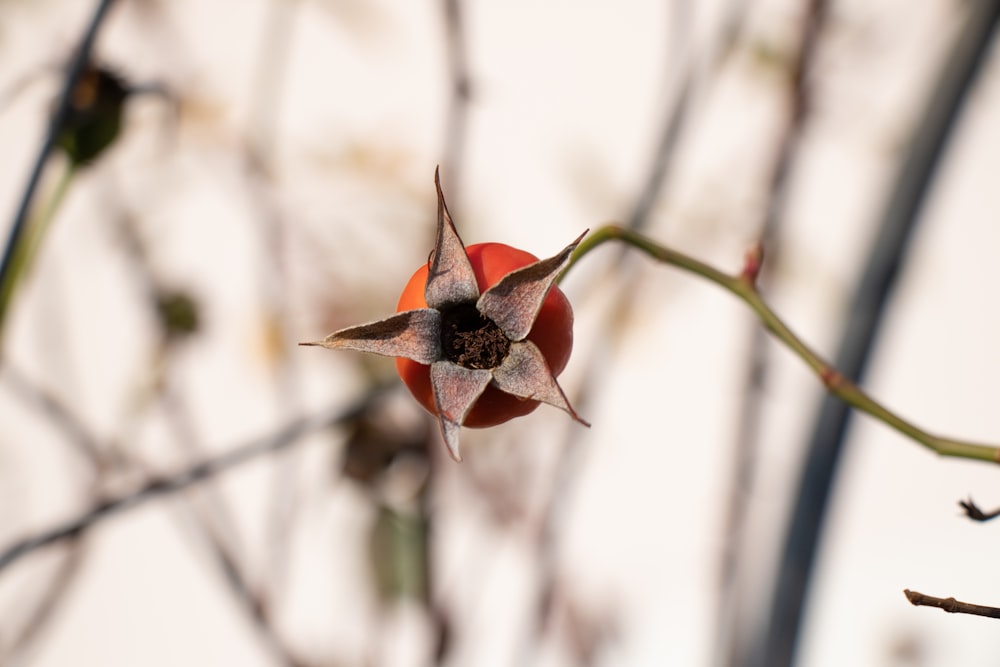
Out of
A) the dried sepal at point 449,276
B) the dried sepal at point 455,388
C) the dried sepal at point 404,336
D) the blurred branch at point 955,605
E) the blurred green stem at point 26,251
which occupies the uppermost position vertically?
the dried sepal at point 449,276

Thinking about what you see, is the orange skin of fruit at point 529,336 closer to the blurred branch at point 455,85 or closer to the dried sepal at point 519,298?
the dried sepal at point 519,298

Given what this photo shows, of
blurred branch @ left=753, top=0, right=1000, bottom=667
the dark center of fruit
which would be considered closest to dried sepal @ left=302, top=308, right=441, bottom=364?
the dark center of fruit

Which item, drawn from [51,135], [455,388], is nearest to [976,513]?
[455,388]

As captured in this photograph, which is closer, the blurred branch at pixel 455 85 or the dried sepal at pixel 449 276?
the dried sepal at pixel 449 276

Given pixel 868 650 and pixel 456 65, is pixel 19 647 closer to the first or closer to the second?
pixel 456 65

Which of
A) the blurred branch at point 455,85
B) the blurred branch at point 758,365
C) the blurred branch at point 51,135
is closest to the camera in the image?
the blurred branch at point 51,135

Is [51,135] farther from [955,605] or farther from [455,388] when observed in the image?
[955,605]

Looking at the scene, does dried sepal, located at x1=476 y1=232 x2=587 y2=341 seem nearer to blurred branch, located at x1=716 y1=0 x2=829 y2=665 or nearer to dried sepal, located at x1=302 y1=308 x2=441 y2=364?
dried sepal, located at x1=302 y1=308 x2=441 y2=364

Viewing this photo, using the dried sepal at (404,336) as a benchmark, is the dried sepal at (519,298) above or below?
above

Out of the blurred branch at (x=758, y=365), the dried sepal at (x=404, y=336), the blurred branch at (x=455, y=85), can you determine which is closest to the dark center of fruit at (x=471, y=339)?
the dried sepal at (x=404, y=336)
